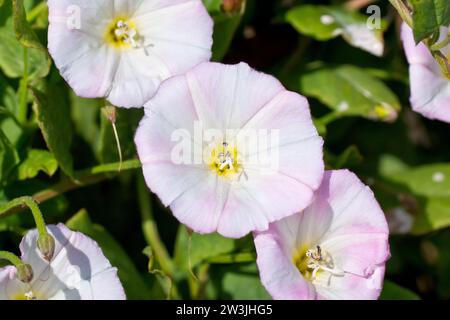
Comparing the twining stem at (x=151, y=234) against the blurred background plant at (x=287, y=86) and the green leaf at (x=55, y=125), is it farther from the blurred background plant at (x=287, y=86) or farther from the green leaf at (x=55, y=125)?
the green leaf at (x=55, y=125)

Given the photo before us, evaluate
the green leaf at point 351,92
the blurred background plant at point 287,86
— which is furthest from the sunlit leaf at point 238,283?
the green leaf at point 351,92

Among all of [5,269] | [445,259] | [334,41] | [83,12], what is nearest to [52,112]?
[83,12]

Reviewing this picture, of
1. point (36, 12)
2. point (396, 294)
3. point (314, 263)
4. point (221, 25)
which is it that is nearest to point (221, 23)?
point (221, 25)

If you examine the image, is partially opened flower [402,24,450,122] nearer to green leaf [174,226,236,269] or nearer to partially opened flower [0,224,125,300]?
green leaf [174,226,236,269]

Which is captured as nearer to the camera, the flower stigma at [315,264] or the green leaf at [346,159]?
the flower stigma at [315,264]

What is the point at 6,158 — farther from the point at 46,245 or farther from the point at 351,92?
the point at 351,92
